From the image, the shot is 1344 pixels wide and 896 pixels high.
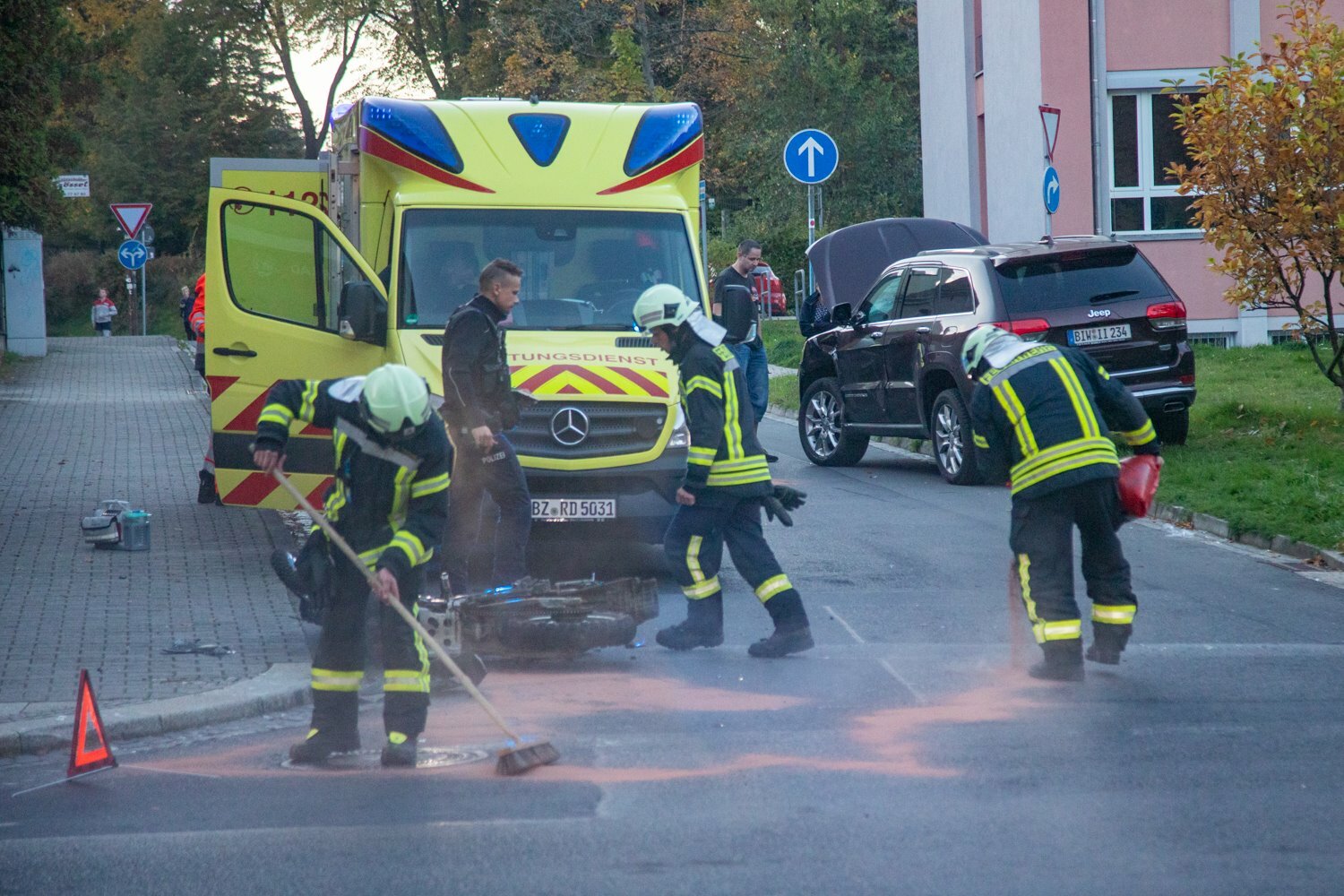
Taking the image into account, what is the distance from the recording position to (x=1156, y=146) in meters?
24.6

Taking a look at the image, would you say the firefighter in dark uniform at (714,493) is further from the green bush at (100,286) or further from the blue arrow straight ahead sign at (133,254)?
the green bush at (100,286)

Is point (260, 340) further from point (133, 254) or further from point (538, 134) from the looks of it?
point (133, 254)

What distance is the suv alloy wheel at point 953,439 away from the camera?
1370 centimetres

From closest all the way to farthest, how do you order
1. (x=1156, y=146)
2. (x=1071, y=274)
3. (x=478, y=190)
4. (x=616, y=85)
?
(x=478, y=190), (x=1071, y=274), (x=1156, y=146), (x=616, y=85)

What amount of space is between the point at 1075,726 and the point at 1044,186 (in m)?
12.3

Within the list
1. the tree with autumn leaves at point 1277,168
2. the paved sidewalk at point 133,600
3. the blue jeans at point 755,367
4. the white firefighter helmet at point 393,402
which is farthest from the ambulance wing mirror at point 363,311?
the tree with autumn leaves at point 1277,168

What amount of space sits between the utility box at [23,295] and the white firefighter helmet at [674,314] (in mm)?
28283

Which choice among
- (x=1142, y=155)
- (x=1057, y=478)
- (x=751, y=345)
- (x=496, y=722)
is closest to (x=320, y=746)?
(x=496, y=722)

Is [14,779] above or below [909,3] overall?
below

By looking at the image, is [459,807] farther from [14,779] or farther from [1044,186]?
[1044,186]

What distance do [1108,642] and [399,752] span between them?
3300mm

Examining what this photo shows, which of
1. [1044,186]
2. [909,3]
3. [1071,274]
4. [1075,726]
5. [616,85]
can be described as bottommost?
[1075,726]

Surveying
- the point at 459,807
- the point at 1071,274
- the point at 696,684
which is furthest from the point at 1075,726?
the point at 1071,274

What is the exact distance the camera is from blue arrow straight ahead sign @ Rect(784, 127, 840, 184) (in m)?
19.0
